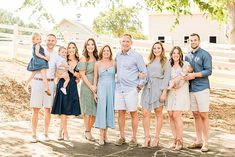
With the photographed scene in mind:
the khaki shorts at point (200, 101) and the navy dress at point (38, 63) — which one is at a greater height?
the navy dress at point (38, 63)

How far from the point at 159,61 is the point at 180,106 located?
0.82 metres

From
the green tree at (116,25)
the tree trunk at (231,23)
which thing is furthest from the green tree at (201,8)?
the green tree at (116,25)

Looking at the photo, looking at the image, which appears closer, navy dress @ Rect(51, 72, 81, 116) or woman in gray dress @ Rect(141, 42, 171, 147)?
woman in gray dress @ Rect(141, 42, 171, 147)

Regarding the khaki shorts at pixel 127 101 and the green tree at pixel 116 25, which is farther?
the green tree at pixel 116 25

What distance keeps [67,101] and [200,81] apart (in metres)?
2.32

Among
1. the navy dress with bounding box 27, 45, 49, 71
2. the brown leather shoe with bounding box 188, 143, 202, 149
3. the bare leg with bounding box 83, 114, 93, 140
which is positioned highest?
the navy dress with bounding box 27, 45, 49, 71

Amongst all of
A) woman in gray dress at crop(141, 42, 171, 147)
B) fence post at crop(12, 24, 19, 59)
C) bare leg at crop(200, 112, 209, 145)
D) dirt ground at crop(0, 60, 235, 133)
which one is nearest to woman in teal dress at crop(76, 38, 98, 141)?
woman in gray dress at crop(141, 42, 171, 147)

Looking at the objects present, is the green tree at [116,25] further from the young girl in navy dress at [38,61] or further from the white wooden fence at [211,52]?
the young girl in navy dress at [38,61]

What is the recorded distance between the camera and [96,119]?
295 inches

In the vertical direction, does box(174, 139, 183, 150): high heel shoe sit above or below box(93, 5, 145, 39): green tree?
below

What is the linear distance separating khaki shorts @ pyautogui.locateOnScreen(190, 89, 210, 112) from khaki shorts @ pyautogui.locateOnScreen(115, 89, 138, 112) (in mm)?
956

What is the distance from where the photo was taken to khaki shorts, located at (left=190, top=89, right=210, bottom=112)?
23.2ft

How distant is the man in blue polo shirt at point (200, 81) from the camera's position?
7.03 metres

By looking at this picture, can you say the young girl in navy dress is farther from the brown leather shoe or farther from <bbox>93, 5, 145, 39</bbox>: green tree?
<bbox>93, 5, 145, 39</bbox>: green tree
